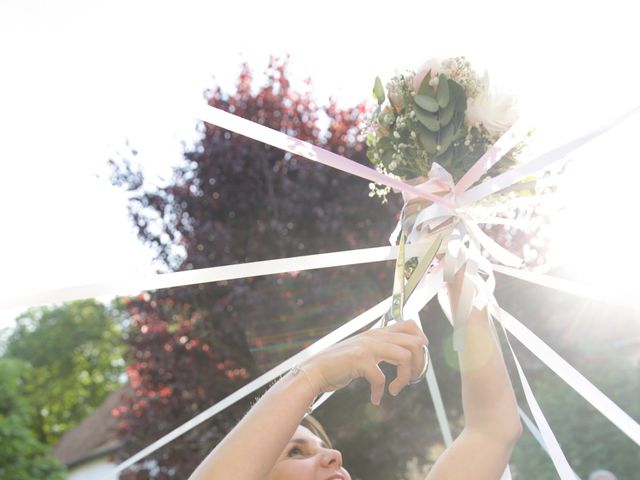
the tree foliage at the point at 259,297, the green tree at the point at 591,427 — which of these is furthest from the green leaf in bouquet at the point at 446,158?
the green tree at the point at 591,427

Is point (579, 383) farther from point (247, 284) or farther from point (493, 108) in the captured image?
point (247, 284)

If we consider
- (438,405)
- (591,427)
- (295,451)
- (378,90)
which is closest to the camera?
(295,451)

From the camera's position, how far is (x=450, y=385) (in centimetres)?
777

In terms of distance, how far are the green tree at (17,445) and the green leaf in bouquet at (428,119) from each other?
605 inches

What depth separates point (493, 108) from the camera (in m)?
2.32

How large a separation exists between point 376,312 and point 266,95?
6.42 meters

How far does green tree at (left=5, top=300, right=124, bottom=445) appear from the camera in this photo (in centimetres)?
3062

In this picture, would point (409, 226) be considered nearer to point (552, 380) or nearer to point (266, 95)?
point (266, 95)

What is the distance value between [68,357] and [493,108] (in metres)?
32.5

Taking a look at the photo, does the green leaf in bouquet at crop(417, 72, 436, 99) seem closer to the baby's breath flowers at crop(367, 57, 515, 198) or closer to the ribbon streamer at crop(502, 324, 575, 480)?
the baby's breath flowers at crop(367, 57, 515, 198)

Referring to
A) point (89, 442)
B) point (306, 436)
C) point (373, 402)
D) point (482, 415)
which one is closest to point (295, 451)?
point (306, 436)

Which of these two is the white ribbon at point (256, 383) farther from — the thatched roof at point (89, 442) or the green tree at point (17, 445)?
the thatched roof at point (89, 442)

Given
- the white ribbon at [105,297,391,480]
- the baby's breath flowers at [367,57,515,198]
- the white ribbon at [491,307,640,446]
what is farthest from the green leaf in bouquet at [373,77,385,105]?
the white ribbon at [491,307,640,446]

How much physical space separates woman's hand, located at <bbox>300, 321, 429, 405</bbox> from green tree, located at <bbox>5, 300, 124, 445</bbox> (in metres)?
30.4
